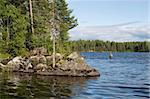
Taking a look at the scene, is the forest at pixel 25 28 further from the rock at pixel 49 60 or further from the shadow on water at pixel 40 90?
the shadow on water at pixel 40 90

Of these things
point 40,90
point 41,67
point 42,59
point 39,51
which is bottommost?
point 40,90

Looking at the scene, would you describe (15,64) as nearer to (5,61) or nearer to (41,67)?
(5,61)

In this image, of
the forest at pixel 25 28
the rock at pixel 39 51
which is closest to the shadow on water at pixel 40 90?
the rock at pixel 39 51

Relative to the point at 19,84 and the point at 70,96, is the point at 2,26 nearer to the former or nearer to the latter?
the point at 19,84

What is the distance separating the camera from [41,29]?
62.4 m

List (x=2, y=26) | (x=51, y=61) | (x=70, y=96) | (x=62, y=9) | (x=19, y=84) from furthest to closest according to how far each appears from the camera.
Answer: (x=62, y=9) < (x=2, y=26) < (x=51, y=61) < (x=19, y=84) < (x=70, y=96)

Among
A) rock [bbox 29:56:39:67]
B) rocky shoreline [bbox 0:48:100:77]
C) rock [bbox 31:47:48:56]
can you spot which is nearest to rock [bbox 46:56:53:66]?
rocky shoreline [bbox 0:48:100:77]

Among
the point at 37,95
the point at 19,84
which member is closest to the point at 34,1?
the point at 19,84

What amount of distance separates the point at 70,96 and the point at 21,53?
31526 millimetres

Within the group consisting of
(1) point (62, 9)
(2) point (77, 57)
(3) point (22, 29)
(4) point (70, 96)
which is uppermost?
(1) point (62, 9)

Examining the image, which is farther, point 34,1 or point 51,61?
point 34,1

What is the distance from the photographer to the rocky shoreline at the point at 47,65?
47.6 m

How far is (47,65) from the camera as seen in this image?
51.1 m

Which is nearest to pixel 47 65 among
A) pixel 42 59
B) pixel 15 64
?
pixel 42 59
